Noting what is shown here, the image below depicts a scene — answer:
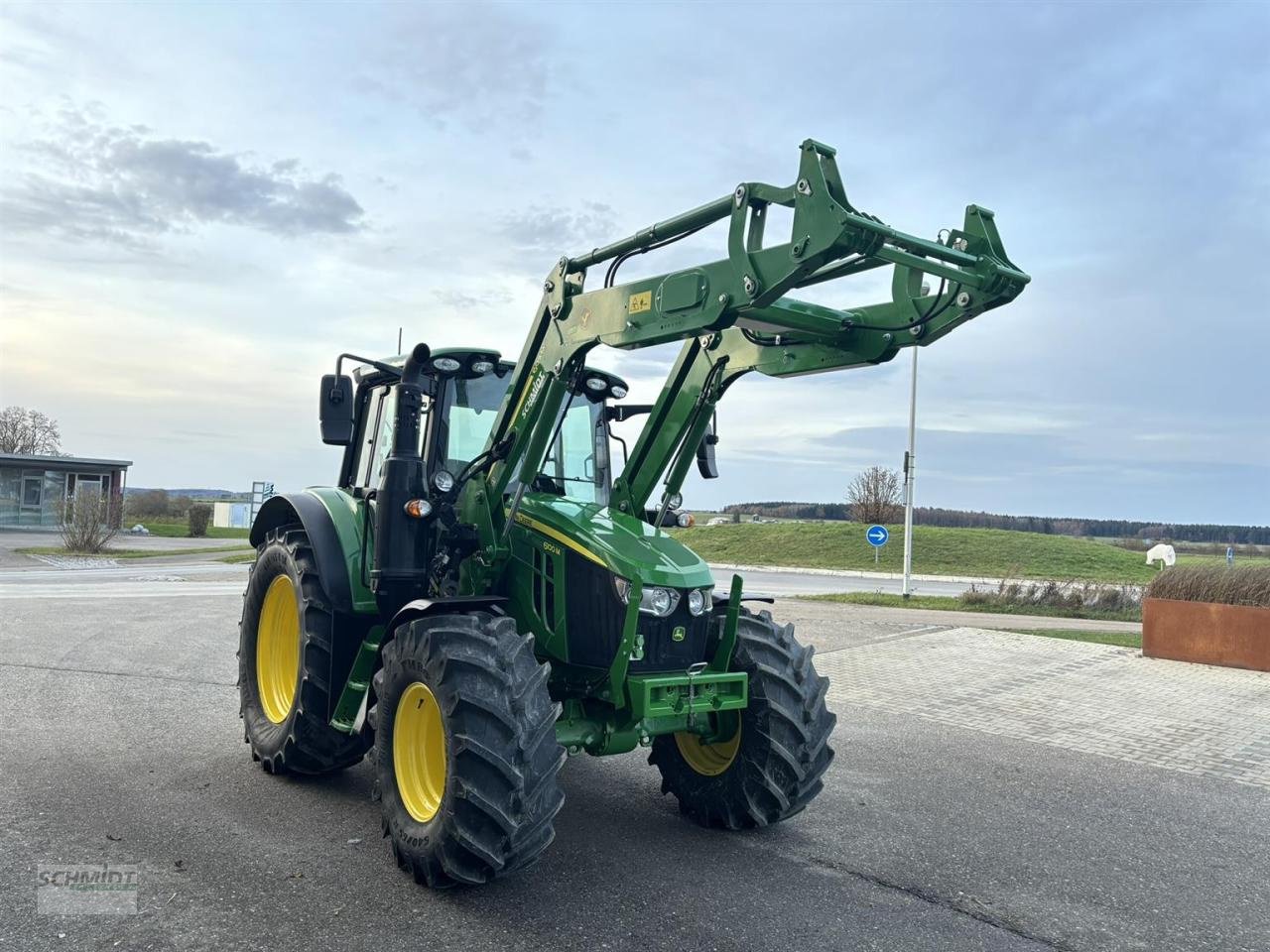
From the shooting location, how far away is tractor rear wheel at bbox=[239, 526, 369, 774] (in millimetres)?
5988

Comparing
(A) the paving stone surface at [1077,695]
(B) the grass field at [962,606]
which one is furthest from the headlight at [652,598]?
(B) the grass field at [962,606]

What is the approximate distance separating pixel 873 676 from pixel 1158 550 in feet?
84.2

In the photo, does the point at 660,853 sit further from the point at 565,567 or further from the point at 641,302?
the point at 641,302

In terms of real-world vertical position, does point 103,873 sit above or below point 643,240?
below

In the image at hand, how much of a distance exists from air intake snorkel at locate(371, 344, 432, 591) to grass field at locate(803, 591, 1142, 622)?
16507 mm

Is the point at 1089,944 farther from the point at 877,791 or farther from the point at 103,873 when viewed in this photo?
the point at 103,873

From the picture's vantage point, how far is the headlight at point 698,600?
5.29 meters

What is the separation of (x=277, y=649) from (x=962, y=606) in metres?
16.8

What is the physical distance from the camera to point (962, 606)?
820 inches

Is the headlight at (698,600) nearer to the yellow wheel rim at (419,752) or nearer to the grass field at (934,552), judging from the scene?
the yellow wheel rim at (419,752)

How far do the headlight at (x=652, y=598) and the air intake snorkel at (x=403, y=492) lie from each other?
1.31 meters

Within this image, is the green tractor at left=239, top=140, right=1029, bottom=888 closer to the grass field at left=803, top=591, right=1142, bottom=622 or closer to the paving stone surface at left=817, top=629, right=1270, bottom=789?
the paving stone surface at left=817, top=629, right=1270, bottom=789

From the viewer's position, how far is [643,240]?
5215mm

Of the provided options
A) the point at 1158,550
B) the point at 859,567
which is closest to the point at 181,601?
the point at 859,567
